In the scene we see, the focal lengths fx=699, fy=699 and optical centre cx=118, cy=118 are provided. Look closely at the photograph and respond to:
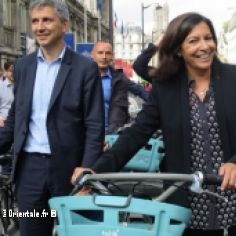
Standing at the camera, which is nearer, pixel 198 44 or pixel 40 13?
pixel 198 44

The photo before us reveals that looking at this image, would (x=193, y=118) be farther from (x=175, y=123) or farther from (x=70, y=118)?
(x=70, y=118)

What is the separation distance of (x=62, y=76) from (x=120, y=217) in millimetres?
1690

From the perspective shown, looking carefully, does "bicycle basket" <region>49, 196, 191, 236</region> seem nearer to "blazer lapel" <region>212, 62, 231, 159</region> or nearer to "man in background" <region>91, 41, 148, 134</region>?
"blazer lapel" <region>212, 62, 231, 159</region>

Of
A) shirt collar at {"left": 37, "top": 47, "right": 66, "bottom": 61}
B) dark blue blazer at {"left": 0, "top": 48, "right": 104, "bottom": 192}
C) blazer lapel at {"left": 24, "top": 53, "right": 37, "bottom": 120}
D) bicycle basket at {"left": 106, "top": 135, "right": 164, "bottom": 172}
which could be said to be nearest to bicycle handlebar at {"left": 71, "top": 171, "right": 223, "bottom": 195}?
dark blue blazer at {"left": 0, "top": 48, "right": 104, "bottom": 192}

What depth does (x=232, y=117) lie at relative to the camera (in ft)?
9.82

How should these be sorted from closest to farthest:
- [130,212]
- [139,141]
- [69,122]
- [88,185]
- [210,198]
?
[130,212]
[88,185]
[210,198]
[139,141]
[69,122]

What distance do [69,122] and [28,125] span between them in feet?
0.77

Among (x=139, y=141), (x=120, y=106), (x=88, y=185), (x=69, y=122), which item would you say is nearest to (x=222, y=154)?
(x=139, y=141)

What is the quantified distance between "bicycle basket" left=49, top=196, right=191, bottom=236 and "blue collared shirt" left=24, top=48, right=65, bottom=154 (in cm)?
146

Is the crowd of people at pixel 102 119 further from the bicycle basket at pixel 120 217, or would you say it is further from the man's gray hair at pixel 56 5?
the bicycle basket at pixel 120 217

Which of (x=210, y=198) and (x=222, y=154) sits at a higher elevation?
(x=222, y=154)

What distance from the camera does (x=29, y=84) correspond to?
3.92 meters

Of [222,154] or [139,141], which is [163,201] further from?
[139,141]

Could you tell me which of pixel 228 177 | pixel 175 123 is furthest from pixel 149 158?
pixel 228 177
